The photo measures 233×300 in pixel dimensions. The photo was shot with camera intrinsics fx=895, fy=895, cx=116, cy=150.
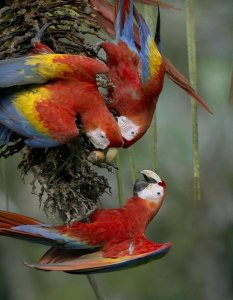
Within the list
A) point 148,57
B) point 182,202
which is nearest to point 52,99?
point 148,57

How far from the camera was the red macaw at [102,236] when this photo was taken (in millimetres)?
1166

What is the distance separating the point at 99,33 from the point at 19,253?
5.16 ft

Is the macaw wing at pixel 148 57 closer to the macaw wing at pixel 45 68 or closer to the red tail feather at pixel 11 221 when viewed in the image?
the macaw wing at pixel 45 68

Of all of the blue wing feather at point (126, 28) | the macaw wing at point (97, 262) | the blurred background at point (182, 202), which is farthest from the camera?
the blurred background at point (182, 202)

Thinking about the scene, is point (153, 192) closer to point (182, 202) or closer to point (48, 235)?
point (48, 235)

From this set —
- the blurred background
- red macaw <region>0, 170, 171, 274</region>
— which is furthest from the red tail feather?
the blurred background

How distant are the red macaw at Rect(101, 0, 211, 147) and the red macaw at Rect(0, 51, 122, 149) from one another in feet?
0.12

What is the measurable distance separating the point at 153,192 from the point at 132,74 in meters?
0.17

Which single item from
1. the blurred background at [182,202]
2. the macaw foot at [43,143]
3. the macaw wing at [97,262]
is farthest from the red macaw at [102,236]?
the blurred background at [182,202]

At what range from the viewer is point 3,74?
3.87 feet

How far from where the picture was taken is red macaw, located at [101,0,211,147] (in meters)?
1.23

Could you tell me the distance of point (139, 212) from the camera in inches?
49.1

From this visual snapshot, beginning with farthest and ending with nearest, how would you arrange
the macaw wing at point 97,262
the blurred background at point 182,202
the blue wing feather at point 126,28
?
the blurred background at point 182,202
the blue wing feather at point 126,28
the macaw wing at point 97,262

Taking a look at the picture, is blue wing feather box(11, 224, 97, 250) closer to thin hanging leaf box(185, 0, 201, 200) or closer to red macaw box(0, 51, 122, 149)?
red macaw box(0, 51, 122, 149)
